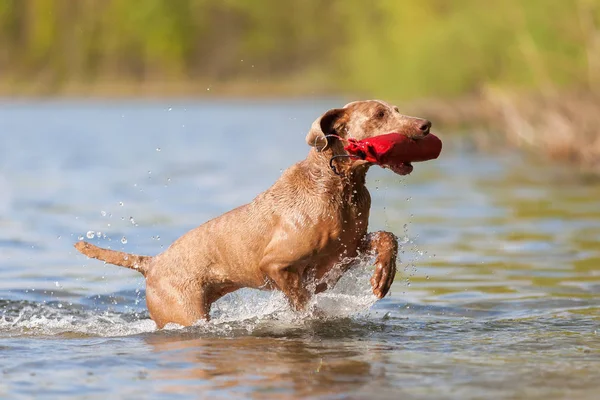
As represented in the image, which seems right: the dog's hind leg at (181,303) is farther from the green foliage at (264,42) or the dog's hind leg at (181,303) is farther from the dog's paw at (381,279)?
the green foliage at (264,42)

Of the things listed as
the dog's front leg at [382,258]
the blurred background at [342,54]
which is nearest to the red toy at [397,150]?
the dog's front leg at [382,258]

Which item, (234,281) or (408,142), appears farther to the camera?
(234,281)

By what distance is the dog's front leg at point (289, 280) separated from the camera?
344 inches

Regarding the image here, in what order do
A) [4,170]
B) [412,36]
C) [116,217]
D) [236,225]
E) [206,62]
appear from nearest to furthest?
[236,225], [116,217], [4,170], [412,36], [206,62]

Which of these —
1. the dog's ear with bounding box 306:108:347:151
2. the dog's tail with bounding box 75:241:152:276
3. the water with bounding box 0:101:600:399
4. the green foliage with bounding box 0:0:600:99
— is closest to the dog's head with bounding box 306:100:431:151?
the dog's ear with bounding box 306:108:347:151

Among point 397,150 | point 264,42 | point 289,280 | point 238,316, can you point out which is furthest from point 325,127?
point 264,42

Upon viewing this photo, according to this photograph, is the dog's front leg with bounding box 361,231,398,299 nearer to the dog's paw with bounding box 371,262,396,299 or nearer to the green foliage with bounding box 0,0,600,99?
the dog's paw with bounding box 371,262,396,299

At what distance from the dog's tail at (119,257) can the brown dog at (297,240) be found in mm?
45

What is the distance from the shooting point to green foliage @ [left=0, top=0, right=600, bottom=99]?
4503 centimetres

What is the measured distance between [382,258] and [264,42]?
109m

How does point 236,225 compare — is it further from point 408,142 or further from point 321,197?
point 408,142

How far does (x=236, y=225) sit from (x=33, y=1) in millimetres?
101794

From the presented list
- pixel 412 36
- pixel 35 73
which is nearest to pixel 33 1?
pixel 35 73

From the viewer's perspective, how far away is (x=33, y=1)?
10625 cm
